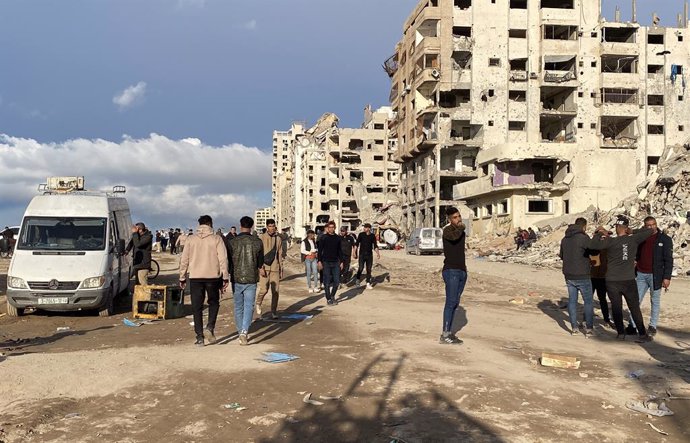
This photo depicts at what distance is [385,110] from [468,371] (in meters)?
101

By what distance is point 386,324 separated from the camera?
32.8 feet

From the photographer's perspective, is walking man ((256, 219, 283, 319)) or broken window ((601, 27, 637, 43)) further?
broken window ((601, 27, 637, 43))

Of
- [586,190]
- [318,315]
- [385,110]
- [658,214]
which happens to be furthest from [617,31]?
[318,315]

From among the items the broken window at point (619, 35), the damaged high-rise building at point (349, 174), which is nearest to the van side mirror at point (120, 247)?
the broken window at point (619, 35)

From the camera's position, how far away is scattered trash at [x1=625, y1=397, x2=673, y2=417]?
16.0ft

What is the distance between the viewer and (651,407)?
5023 mm

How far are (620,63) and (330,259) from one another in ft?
184

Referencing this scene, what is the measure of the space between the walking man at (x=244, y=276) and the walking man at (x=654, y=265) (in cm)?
609

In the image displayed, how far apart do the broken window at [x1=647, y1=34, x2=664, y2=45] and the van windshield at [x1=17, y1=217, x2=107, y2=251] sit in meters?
61.5

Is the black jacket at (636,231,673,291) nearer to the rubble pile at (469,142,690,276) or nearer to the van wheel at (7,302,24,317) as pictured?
the van wheel at (7,302,24,317)

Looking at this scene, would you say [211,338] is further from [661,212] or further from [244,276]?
[661,212]

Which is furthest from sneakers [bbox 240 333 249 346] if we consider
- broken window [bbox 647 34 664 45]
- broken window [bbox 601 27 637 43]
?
broken window [bbox 647 34 664 45]

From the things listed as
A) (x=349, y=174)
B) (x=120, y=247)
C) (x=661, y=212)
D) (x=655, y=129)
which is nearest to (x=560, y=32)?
(x=655, y=129)

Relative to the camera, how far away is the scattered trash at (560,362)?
21.6ft
